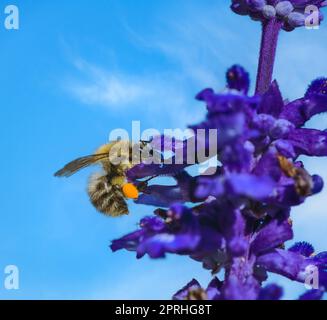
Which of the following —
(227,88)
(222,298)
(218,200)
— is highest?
(227,88)

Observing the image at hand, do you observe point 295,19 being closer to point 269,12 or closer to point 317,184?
point 269,12

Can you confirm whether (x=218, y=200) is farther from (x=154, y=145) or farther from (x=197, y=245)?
(x=154, y=145)

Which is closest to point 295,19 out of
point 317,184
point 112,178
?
point 317,184

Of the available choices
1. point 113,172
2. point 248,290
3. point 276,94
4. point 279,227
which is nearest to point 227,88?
point 276,94

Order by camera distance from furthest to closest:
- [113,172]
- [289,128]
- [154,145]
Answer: [113,172], [154,145], [289,128]

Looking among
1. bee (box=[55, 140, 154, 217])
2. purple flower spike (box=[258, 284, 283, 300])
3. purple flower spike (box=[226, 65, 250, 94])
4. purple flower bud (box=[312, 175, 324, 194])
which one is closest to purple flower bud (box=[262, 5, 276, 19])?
purple flower spike (box=[226, 65, 250, 94])

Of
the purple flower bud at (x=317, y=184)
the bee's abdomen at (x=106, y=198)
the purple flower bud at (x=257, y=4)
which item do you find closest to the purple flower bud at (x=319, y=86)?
the purple flower bud at (x=257, y=4)
